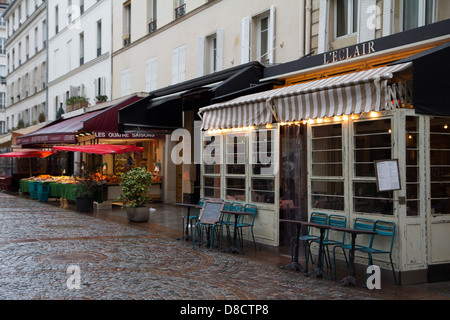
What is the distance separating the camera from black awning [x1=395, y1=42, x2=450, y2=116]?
21.1ft

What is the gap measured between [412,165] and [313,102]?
6.05 ft

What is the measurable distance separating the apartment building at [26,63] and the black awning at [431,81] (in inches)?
1177

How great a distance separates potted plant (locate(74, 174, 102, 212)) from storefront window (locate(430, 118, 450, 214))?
12.6 metres

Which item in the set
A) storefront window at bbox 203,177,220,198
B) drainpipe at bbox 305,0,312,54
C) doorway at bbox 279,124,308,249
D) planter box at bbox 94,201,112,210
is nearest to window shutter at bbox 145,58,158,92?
planter box at bbox 94,201,112,210

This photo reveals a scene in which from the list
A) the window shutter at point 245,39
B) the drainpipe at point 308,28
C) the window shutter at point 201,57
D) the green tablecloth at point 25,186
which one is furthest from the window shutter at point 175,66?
the green tablecloth at point 25,186

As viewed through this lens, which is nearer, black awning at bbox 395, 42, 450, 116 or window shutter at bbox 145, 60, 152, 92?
black awning at bbox 395, 42, 450, 116

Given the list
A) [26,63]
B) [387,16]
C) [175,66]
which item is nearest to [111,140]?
[175,66]

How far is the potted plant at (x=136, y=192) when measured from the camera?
13391mm

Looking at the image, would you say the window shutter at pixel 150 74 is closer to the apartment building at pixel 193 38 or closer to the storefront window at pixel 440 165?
the apartment building at pixel 193 38

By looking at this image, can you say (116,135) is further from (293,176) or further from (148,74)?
(293,176)

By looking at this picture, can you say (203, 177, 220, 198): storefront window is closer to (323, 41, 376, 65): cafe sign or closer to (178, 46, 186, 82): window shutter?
(323, 41, 376, 65): cafe sign

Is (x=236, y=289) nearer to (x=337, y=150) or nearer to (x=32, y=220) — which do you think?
(x=337, y=150)

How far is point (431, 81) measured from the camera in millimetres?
6516

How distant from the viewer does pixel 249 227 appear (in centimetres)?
999
